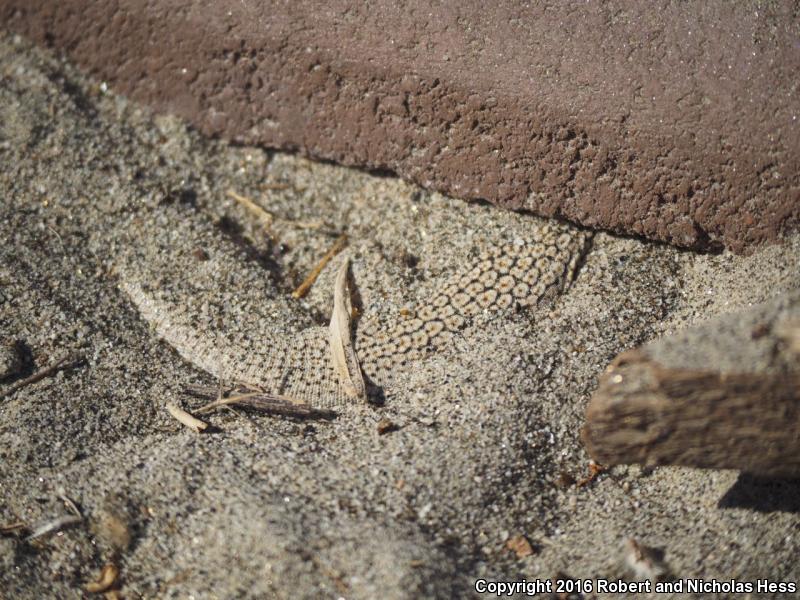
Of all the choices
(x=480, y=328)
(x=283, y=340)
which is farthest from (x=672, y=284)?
(x=283, y=340)

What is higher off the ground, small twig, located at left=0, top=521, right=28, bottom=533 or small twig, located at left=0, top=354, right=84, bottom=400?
small twig, located at left=0, top=354, right=84, bottom=400

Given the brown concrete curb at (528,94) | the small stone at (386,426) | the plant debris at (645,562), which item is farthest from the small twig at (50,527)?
the brown concrete curb at (528,94)

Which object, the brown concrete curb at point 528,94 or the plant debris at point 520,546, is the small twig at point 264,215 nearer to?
the brown concrete curb at point 528,94

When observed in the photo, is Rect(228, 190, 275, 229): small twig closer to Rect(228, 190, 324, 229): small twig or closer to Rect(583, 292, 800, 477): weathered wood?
Rect(228, 190, 324, 229): small twig

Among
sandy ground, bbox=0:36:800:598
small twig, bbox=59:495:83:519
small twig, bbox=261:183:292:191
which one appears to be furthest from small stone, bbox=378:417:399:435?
small twig, bbox=261:183:292:191

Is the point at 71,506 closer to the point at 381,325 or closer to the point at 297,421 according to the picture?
the point at 297,421
